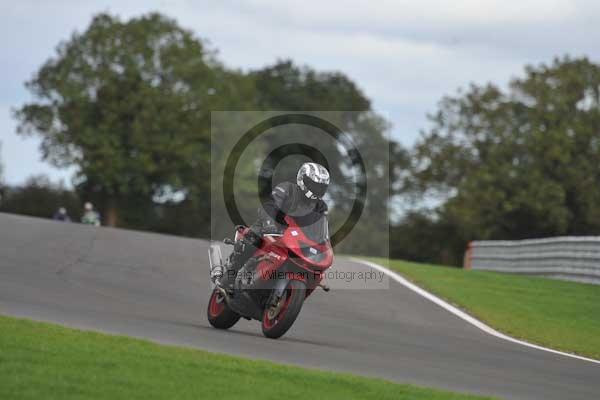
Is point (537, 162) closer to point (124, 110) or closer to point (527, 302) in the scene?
point (124, 110)

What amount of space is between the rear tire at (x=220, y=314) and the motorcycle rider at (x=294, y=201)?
83 cm

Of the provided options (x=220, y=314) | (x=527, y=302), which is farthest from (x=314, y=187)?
(x=527, y=302)

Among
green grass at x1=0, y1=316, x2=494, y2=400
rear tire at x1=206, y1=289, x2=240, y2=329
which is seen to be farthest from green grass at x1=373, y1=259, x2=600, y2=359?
green grass at x1=0, y1=316, x2=494, y2=400

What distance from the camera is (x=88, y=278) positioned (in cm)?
1744

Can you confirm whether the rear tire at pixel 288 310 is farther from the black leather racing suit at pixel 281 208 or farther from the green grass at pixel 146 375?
the green grass at pixel 146 375

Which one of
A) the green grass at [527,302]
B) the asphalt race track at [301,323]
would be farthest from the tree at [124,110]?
the asphalt race track at [301,323]

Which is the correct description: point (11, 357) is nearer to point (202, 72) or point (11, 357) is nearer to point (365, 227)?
point (202, 72)

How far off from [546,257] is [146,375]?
70.5ft

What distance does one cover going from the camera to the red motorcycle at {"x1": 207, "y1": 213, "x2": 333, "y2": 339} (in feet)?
38.5

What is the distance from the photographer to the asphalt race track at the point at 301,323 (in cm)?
1047

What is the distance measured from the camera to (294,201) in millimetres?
11898

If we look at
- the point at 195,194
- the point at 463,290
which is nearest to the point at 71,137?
the point at 195,194

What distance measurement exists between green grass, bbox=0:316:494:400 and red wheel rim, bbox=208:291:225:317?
3096 mm

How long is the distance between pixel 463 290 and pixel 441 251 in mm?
53385
